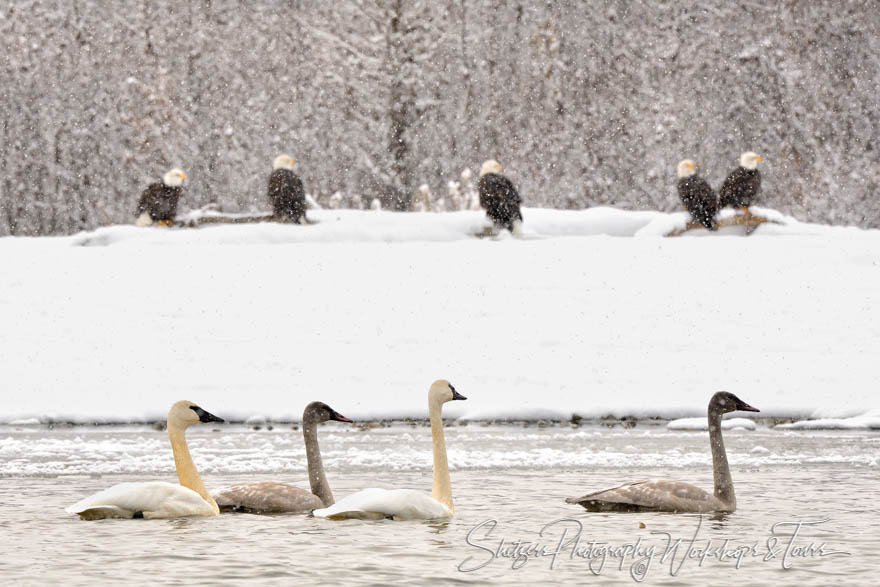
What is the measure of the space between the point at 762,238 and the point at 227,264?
722cm

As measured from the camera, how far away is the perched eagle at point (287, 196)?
23438mm

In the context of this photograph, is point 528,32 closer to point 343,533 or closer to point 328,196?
point 328,196

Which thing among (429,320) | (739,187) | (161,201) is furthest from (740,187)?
(161,201)

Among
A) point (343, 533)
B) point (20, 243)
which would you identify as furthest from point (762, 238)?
point (343, 533)

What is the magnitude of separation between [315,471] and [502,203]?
13.6m

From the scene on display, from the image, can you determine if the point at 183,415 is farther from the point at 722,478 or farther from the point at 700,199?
the point at 700,199

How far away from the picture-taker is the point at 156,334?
17234mm

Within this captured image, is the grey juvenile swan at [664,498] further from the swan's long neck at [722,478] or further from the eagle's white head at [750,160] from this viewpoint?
the eagle's white head at [750,160]

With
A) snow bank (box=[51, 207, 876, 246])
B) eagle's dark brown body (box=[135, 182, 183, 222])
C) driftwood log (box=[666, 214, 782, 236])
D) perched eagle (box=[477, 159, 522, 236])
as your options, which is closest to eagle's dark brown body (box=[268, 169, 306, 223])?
snow bank (box=[51, 207, 876, 246])

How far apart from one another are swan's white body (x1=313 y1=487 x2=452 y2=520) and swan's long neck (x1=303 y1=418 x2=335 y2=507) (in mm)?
445

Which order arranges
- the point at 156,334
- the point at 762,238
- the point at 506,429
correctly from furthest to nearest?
1. the point at 762,238
2. the point at 156,334
3. the point at 506,429

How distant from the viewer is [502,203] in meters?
22.6

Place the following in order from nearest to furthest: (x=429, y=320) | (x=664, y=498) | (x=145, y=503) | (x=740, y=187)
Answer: (x=145, y=503) → (x=664, y=498) → (x=429, y=320) → (x=740, y=187)

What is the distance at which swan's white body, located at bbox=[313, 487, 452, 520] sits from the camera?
341 inches
